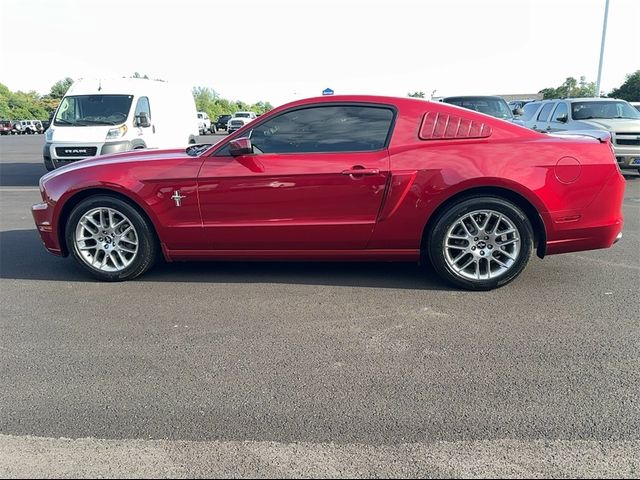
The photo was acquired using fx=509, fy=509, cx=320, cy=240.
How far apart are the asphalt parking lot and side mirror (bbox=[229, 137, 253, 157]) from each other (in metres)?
1.14

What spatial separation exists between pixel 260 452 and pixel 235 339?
3.94ft

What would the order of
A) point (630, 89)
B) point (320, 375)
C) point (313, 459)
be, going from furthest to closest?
point (630, 89), point (320, 375), point (313, 459)

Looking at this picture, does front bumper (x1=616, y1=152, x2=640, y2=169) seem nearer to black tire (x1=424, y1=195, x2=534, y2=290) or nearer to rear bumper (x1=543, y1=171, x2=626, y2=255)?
rear bumper (x1=543, y1=171, x2=626, y2=255)

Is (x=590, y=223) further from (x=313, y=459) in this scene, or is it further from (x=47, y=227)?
(x=47, y=227)

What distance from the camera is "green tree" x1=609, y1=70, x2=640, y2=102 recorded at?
45588 millimetres

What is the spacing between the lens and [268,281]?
4535 millimetres

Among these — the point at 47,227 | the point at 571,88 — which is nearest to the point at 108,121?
the point at 47,227

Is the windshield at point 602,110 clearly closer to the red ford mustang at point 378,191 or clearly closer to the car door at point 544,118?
the car door at point 544,118

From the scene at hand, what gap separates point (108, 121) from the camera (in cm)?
1109

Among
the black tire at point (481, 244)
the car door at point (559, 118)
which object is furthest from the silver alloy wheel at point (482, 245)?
the car door at point (559, 118)

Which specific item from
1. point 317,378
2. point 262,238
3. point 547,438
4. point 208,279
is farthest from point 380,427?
point 208,279

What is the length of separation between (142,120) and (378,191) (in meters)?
8.70

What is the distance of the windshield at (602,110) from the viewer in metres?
11.5

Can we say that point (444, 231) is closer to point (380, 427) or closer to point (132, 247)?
point (380, 427)
